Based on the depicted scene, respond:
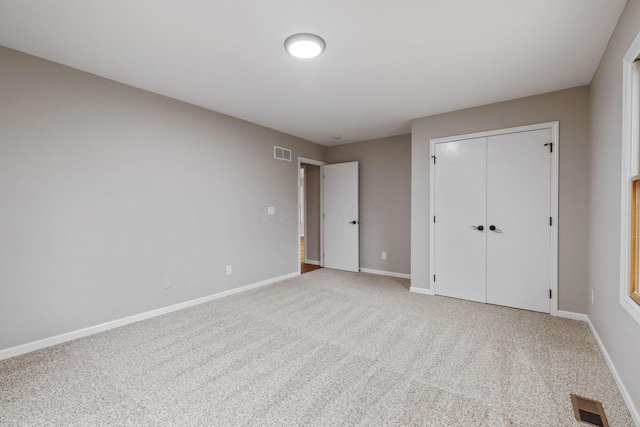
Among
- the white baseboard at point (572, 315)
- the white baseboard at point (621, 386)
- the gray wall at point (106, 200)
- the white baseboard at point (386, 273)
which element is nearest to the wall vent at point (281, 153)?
the gray wall at point (106, 200)

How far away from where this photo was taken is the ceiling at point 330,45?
1.84 metres

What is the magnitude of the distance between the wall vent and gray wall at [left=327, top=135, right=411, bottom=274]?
4.22 feet

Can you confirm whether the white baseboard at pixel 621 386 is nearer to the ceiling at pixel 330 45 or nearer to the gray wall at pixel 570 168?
the gray wall at pixel 570 168

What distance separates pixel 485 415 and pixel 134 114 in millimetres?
3939

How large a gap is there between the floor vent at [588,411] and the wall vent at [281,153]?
4.31 m

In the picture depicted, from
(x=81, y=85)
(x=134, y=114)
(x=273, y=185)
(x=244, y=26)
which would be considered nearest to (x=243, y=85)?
(x=244, y=26)

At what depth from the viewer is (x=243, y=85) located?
2947mm

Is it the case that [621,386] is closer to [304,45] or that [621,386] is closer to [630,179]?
[630,179]

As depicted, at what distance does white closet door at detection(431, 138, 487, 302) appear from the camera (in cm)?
355

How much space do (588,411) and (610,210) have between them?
4.68 ft

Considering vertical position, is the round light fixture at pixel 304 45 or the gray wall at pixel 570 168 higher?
the round light fixture at pixel 304 45

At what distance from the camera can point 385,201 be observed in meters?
5.11

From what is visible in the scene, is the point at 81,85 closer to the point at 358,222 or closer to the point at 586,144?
the point at 358,222

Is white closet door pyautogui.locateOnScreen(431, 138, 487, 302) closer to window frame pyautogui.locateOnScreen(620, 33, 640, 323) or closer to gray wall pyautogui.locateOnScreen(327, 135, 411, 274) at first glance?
gray wall pyautogui.locateOnScreen(327, 135, 411, 274)
